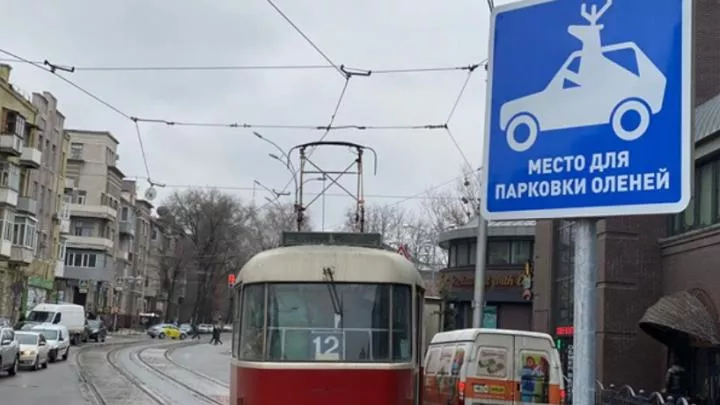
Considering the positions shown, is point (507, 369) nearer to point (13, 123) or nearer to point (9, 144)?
point (9, 144)

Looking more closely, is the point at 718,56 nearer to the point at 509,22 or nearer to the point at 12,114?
the point at 509,22

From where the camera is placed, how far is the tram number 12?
1145cm

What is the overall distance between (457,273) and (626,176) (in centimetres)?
4209

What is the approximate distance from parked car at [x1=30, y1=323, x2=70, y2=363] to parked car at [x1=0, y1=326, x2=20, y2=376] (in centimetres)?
765

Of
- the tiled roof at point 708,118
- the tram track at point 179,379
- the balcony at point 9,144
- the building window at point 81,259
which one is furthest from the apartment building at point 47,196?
the tiled roof at point 708,118

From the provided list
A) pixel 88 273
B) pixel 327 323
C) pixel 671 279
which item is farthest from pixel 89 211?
pixel 327 323

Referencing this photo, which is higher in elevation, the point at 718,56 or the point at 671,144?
the point at 718,56

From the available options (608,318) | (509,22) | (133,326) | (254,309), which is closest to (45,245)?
(133,326)

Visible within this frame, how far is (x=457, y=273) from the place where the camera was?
1775 inches

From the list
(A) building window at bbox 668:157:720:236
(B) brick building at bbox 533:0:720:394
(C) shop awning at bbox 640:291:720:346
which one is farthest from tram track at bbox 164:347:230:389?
(A) building window at bbox 668:157:720:236

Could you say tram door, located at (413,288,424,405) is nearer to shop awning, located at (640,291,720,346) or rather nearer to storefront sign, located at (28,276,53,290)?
shop awning, located at (640,291,720,346)

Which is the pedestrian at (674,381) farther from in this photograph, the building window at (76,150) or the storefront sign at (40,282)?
the building window at (76,150)

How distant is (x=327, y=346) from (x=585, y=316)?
27.1 feet

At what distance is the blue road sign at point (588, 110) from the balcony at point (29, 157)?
205 feet
